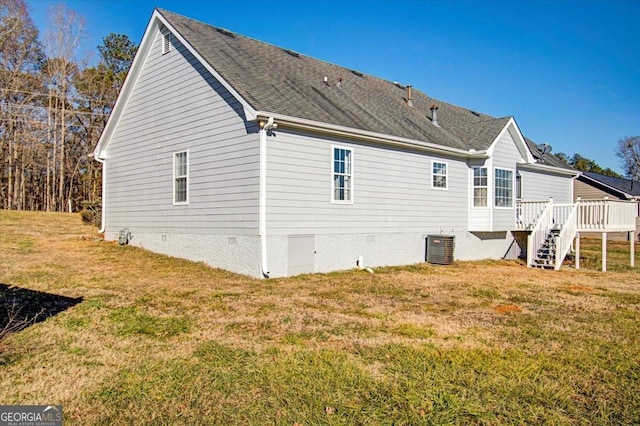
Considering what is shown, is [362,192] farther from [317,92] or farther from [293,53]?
[293,53]

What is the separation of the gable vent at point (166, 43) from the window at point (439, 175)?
9.07 meters

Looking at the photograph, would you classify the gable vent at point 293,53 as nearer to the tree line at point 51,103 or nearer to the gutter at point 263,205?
the gutter at point 263,205

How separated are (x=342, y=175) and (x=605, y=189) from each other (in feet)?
86.5

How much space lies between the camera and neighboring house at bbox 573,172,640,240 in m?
29.3

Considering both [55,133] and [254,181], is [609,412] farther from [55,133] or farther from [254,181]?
[55,133]

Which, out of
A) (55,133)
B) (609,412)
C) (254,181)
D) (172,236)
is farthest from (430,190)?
(55,133)

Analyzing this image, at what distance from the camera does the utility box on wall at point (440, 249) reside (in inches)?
552

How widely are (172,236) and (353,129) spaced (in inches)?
237

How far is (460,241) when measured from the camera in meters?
15.5

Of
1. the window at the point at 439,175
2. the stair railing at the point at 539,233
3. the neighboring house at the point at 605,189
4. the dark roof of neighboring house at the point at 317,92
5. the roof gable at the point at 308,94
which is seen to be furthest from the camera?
the neighboring house at the point at 605,189

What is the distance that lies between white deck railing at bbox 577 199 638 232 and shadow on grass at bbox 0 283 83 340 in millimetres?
14785

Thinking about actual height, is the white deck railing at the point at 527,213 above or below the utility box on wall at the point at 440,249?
above

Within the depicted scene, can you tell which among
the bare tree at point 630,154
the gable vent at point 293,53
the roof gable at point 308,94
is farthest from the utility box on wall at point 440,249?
the bare tree at point 630,154

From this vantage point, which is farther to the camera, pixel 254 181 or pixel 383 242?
pixel 383 242
